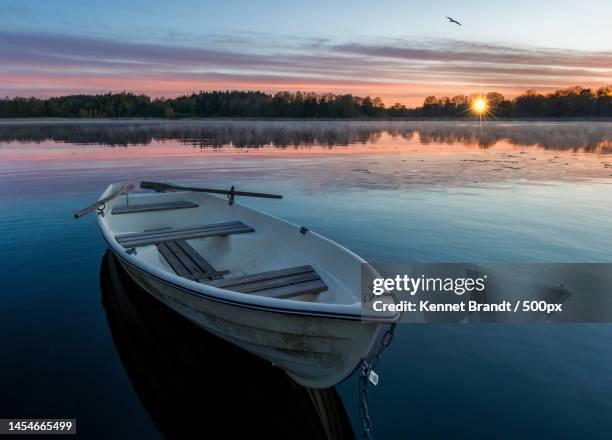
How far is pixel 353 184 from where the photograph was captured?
22.4 metres

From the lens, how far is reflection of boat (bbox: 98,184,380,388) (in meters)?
5.21

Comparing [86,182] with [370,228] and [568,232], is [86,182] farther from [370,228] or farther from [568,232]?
[568,232]

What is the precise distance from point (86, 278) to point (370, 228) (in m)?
8.61

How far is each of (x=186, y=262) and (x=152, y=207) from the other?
3934 mm

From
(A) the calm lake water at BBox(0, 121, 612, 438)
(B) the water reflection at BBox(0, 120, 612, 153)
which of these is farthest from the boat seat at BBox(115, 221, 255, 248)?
(B) the water reflection at BBox(0, 120, 612, 153)

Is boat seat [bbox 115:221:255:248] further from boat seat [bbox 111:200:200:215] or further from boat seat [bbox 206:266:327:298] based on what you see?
boat seat [bbox 206:266:327:298]

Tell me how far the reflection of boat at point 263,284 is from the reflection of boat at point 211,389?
0.55m

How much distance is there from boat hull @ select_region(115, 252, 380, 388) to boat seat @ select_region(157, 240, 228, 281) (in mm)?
1685

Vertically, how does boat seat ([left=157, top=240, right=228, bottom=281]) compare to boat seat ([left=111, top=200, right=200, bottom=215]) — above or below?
below

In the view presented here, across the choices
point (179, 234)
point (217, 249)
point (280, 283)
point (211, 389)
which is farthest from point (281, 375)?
point (179, 234)

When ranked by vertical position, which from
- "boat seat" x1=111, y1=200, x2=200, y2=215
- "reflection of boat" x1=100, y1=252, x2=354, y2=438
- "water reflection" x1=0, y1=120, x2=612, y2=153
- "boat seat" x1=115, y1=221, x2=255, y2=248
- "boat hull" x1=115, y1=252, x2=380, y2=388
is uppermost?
"water reflection" x1=0, y1=120, x2=612, y2=153

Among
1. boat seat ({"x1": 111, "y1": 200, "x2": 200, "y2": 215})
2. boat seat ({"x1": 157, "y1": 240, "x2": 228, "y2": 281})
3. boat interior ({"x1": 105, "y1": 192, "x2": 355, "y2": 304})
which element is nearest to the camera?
boat interior ({"x1": 105, "y1": 192, "x2": 355, "y2": 304})

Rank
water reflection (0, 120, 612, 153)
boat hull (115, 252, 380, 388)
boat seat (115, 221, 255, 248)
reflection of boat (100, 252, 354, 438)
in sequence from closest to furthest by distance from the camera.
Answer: boat hull (115, 252, 380, 388) < reflection of boat (100, 252, 354, 438) < boat seat (115, 221, 255, 248) < water reflection (0, 120, 612, 153)

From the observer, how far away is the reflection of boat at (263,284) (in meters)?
5.21
